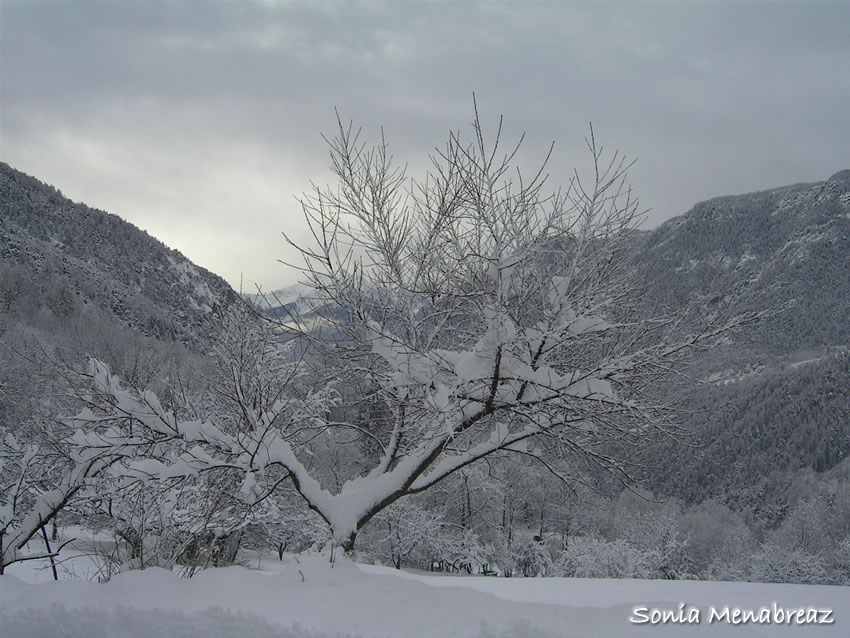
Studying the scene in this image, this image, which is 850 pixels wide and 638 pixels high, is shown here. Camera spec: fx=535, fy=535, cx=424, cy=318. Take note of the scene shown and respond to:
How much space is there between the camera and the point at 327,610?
399 centimetres

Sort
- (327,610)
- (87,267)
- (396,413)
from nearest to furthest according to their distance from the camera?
(327,610), (396,413), (87,267)

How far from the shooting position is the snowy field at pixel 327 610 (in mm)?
3689

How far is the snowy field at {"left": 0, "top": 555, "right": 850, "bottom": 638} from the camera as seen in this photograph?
12.1 ft

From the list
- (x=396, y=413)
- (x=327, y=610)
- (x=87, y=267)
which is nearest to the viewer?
(x=327, y=610)

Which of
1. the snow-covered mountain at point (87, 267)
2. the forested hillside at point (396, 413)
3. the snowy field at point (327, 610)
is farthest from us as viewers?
the snow-covered mountain at point (87, 267)

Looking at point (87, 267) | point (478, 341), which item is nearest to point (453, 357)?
point (478, 341)

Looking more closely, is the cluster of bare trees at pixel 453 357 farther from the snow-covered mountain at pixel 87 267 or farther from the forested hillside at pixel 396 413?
the snow-covered mountain at pixel 87 267

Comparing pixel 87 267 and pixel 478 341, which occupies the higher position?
pixel 87 267

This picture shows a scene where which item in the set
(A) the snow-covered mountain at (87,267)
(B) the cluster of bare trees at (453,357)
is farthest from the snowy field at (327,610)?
(A) the snow-covered mountain at (87,267)

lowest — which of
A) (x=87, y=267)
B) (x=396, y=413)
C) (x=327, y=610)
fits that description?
A: (x=327, y=610)

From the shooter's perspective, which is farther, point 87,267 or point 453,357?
point 87,267

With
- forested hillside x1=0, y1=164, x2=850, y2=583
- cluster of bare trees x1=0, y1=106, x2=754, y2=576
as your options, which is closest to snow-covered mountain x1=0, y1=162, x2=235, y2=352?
forested hillside x1=0, y1=164, x2=850, y2=583

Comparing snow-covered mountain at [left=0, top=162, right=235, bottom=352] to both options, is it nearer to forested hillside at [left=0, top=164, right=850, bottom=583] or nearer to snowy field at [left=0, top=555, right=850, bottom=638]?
forested hillside at [left=0, top=164, right=850, bottom=583]

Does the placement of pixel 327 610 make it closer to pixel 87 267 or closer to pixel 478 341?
pixel 478 341
